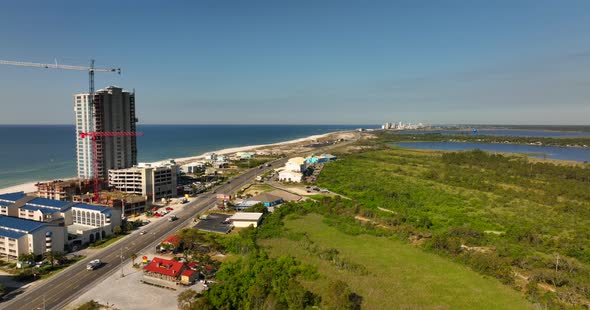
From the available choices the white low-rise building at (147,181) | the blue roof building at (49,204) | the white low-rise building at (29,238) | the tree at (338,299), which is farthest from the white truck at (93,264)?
the white low-rise building at (147,181)

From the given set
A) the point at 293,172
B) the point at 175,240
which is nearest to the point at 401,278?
the point at 175,240

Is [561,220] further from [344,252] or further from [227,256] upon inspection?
[227,256]

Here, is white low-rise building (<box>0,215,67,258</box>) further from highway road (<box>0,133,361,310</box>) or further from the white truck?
the white truck

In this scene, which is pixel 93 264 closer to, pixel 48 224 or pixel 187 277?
pixel 48 224

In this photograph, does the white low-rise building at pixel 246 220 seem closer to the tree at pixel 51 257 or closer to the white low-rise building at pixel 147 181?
the tree at pixel 51 257

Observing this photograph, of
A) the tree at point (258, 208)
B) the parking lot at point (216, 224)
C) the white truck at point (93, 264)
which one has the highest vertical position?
the tree at point (258, 208)

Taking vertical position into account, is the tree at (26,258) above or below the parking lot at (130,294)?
above

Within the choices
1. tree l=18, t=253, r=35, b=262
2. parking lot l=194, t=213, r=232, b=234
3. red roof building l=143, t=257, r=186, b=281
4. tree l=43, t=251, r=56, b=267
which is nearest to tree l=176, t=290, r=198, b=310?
red roof building l=143, t=257, r=186, b=281
